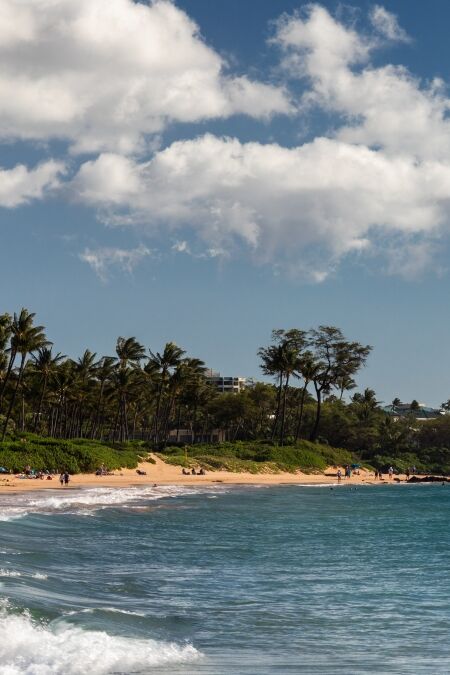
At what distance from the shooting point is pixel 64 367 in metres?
81.8

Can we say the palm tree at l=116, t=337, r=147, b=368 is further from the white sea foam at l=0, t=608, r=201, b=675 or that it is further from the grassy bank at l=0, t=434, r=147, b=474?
the white sea foam at l=0, t=608, r=201, b=675

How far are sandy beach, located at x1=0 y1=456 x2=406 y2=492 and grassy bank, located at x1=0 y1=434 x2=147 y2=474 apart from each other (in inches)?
41.0

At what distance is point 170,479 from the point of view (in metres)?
65.9

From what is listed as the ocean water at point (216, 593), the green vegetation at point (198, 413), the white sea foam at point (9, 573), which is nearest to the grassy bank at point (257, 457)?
the green vegetation at point (198, 413)

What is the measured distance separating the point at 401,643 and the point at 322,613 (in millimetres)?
2694

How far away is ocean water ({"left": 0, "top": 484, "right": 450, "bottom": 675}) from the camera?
11906 mm

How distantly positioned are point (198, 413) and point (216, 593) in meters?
103

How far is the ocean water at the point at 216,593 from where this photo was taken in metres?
11.9

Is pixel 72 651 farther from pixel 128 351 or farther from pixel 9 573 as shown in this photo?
pixel 128 351

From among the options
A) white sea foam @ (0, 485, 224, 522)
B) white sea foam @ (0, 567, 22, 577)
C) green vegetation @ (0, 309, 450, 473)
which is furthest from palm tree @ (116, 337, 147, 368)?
white sea foam @ (0, 567, 22, 577)

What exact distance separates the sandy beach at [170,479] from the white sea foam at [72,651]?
112 feet

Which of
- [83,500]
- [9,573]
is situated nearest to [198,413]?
[83,500]

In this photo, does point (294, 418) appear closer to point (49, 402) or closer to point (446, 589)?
point (49, 402)

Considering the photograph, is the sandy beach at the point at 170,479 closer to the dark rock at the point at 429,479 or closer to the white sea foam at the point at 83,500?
the dark rock at the point at 429,479
